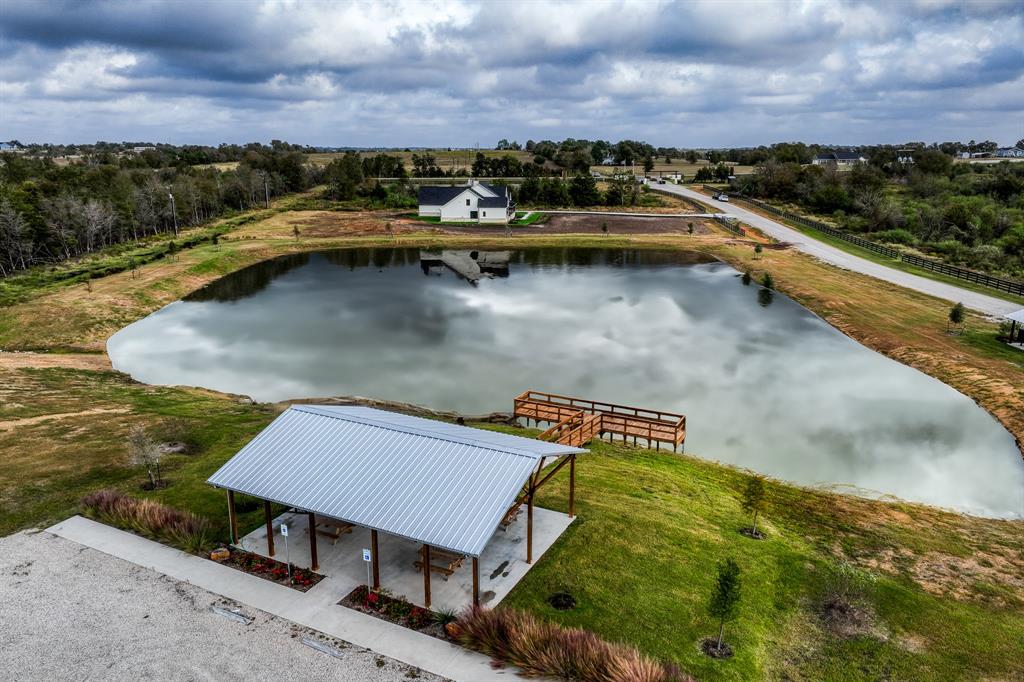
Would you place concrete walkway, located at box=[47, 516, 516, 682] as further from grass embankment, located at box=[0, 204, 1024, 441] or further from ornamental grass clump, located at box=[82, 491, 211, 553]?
grass embankment, located at box=[0, 204, 1024, 441]

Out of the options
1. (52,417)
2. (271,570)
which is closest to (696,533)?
(271,570)

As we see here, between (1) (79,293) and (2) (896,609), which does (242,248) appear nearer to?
(1) (79,293)

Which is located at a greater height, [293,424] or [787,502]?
[293,424]

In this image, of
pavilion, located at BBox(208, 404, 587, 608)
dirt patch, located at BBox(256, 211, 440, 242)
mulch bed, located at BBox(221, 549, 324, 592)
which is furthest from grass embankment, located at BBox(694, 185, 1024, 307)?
mulch bed, located at BBox(221, 549, 324, 592)

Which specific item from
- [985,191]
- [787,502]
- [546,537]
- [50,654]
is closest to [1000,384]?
[787,502]

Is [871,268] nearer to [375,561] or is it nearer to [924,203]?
[924,203]

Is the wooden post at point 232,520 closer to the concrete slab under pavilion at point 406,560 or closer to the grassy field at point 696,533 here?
the concrete slab under pavilion at point 406,560
